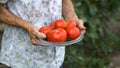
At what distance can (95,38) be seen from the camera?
446cm

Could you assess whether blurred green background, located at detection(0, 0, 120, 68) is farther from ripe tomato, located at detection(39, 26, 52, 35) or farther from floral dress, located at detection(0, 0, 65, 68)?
ripe tomato, located at detection(39, 26, 52, 35)

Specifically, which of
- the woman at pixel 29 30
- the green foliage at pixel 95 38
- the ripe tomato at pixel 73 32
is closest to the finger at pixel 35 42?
the woman at pixel 29 30

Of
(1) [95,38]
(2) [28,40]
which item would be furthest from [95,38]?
(2) [28,40]

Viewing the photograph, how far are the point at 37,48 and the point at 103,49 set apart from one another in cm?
222

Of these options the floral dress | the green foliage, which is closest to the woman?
the floral dress

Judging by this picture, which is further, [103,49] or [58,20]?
[103,49]

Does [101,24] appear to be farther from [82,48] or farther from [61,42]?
[61,42]

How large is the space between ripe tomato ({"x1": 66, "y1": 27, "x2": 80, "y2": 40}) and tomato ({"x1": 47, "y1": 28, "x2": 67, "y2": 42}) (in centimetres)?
3

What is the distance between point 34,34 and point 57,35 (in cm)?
13

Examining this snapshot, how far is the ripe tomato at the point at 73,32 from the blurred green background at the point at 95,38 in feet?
5.42

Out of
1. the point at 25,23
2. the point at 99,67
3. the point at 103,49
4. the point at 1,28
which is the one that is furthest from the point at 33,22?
the point at 103,49

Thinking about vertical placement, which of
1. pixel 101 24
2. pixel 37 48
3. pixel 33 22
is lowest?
pixel 101 24

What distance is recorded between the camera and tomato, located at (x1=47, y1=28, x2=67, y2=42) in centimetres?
228

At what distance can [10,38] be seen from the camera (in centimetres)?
247
